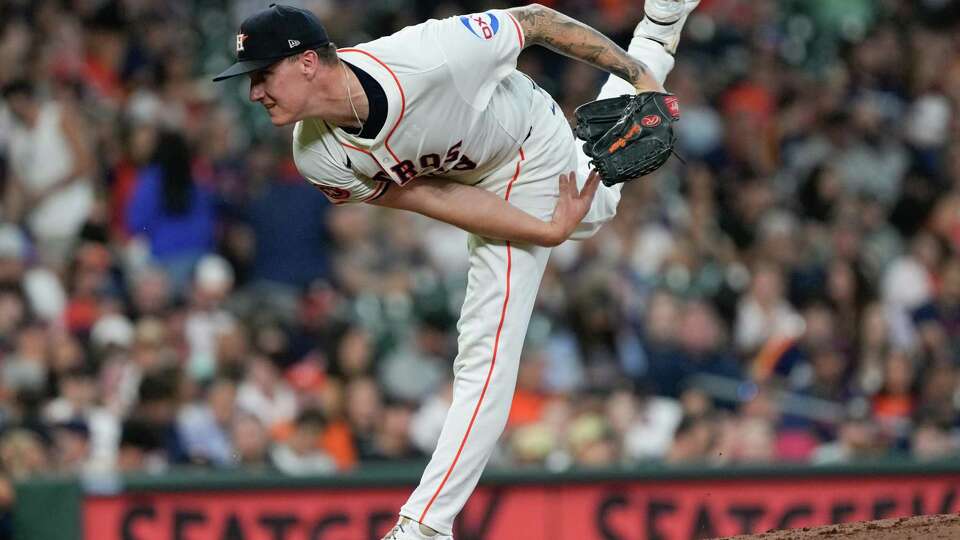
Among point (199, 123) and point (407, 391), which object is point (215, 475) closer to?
point (407, 391)

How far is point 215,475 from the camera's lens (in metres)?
6.64

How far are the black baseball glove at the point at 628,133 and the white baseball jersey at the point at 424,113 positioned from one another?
294mm

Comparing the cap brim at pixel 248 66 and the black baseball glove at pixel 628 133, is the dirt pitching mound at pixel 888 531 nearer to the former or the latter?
the black baseball glove at pixel 628 133

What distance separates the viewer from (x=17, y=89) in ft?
28.6

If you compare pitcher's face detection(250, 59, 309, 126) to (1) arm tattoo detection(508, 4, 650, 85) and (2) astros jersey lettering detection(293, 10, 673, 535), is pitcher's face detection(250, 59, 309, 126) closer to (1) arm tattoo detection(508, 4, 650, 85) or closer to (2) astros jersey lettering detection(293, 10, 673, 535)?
(2) astros jersey lettering detection(293, 10, 673, 535)

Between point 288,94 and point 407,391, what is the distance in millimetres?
3742

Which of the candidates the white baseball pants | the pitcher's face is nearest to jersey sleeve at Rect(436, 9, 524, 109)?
the white baseball pants

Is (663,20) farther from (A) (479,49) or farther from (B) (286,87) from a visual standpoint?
(B) (286,87)

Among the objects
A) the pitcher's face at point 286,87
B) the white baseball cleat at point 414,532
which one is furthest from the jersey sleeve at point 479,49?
the white baseball cleat at point 414,532

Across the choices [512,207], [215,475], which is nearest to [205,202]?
[215,475]

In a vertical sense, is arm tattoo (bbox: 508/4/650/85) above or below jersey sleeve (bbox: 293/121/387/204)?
above

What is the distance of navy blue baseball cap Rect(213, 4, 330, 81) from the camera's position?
4395 millimetres

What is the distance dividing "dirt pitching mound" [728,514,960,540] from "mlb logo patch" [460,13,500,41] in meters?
1.93

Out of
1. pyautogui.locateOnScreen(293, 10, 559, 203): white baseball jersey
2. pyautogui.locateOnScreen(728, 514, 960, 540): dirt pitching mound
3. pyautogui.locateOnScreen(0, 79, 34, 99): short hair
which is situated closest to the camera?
pyautogui.locateOnScreen(293, 10, 559, 203): white baseball jersey
